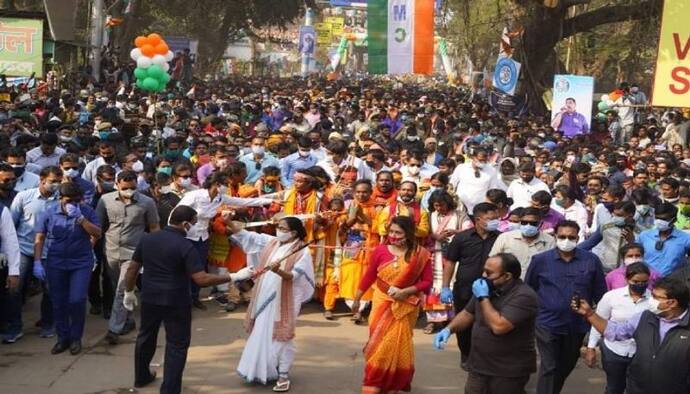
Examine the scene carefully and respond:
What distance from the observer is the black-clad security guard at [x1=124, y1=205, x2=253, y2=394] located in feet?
19.9

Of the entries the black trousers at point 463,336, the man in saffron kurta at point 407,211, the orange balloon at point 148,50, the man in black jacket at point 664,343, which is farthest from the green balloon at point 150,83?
the man in black jacket at point 664,343

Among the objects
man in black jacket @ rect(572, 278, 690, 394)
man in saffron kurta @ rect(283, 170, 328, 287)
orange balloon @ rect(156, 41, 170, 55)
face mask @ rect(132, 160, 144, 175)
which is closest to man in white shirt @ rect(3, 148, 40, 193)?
face mask @ rect(132, 160, 144, 175)

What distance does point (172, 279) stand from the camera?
20.1 ft

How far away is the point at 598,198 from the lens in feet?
31.0

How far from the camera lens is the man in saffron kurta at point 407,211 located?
327 inches

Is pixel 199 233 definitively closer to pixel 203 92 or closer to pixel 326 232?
pixel 326 232

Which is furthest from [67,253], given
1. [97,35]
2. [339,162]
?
[97,35]

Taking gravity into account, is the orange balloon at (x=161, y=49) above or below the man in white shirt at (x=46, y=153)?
above

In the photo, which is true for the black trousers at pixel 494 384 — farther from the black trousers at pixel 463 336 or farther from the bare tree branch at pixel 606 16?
the bare tree branch at pixel 606 16

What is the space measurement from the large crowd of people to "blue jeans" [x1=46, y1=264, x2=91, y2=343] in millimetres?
13

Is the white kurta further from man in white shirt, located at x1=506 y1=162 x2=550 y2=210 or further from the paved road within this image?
man in white shirt, located at x1=506 y1=162 x2=550 y2=210

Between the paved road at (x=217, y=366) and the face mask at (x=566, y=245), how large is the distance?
1.49 meters

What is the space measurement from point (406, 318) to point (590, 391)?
1.79 m

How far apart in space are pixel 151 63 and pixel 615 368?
9.68 meters
